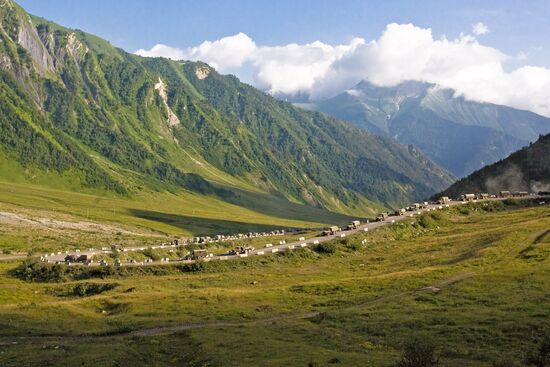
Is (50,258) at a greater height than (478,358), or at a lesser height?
lesser

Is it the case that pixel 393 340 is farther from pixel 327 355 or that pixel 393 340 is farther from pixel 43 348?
pixel 43 348

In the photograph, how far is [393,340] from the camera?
5009 cm

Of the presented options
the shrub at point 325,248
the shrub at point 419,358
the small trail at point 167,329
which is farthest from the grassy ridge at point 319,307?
the shrub at point 419,358

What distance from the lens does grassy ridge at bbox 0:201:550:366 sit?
160 ft

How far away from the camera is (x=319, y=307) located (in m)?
70.0

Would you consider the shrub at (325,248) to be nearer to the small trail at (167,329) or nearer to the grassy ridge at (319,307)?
the grassy ridge at (319,307)

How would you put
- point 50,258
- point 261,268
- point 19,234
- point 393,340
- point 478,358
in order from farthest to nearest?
point 19,234
point 50,258
point 261,268
point 393,340
point 478,358

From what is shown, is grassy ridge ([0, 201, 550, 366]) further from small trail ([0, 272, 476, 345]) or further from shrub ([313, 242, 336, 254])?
shrub ([313, 242, 336, 254])

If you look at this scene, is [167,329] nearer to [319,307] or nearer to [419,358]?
[319,307]

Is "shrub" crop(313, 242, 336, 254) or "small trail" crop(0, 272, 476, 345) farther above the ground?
"shrub" crop(313, 242, 336, 254)

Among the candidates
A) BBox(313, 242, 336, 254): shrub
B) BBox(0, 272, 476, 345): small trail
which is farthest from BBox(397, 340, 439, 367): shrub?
BBox(313, 242, 336, 254): shrub

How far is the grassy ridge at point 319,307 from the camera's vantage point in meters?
48.6

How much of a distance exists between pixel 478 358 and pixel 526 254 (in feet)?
173

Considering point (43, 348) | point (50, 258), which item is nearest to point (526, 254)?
point (43, 348)
